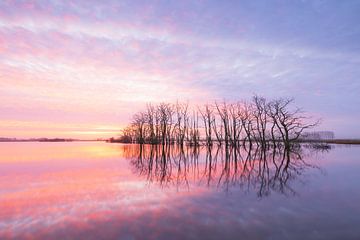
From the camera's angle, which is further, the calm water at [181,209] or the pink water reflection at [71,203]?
the pink water reflection at [71,203]

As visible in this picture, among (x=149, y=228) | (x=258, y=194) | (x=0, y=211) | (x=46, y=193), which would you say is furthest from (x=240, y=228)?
(x=46, y=193)

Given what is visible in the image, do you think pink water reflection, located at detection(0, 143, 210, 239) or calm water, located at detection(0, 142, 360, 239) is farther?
pink water reflection, located at detection(0, 143, 210, 239)

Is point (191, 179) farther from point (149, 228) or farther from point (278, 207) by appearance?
point (149, 228)

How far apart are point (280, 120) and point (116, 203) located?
3322 cm

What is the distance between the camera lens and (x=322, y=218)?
633cm

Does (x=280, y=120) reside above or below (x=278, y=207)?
above

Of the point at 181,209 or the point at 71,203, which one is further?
the point at 71,203

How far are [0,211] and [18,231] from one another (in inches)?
86.9

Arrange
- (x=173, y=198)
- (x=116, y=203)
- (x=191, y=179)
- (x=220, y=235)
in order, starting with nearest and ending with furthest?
(x=220, y=235)
(x=116, y=203)
(x=173, y=198)
(x=191, y=179)

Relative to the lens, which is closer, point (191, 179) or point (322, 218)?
point (322, 218)

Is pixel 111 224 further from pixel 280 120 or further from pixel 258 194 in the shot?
pixel 280 120

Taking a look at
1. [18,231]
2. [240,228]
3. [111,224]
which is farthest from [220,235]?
[18,231]

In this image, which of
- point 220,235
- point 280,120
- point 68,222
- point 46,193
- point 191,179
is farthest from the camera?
point 280,120

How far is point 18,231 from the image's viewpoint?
555 cm
